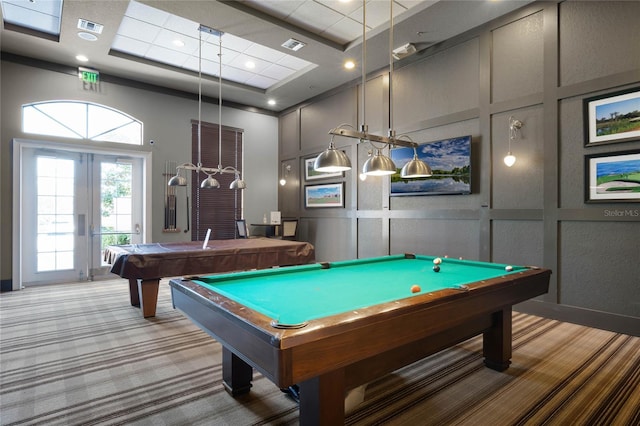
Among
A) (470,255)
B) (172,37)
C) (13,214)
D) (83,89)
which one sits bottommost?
(470,255)

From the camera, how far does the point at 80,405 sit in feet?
6.83

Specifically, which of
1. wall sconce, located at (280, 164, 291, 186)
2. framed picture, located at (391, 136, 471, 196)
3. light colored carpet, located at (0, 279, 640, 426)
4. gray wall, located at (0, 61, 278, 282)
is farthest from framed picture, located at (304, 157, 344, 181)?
light colored carpet, located at (0, 279, 640, 426)

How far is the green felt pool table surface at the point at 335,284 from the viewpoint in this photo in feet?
5.45

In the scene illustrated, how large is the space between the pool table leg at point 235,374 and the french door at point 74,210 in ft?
16.1

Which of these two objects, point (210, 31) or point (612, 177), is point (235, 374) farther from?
point (210, 31)

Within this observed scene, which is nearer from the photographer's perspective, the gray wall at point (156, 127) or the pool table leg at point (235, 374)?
the pool table leg at point (235, 374)

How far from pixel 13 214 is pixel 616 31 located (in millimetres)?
7904

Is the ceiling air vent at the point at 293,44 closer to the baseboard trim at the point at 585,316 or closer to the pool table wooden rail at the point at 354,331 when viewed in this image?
the pool table wooden rail at the point at 354,331

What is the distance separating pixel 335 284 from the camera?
223 centimetres

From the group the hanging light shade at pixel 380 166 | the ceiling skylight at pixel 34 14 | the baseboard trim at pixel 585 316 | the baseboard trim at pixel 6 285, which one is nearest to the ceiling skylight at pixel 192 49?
the ceiling skylight at pixel 34 14

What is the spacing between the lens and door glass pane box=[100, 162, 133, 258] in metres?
5.99

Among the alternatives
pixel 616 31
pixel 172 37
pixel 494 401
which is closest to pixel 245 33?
pixel 172 37

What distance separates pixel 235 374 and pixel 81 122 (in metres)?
5.57

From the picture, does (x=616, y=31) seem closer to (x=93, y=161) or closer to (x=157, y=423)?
(x=157, y=423)
